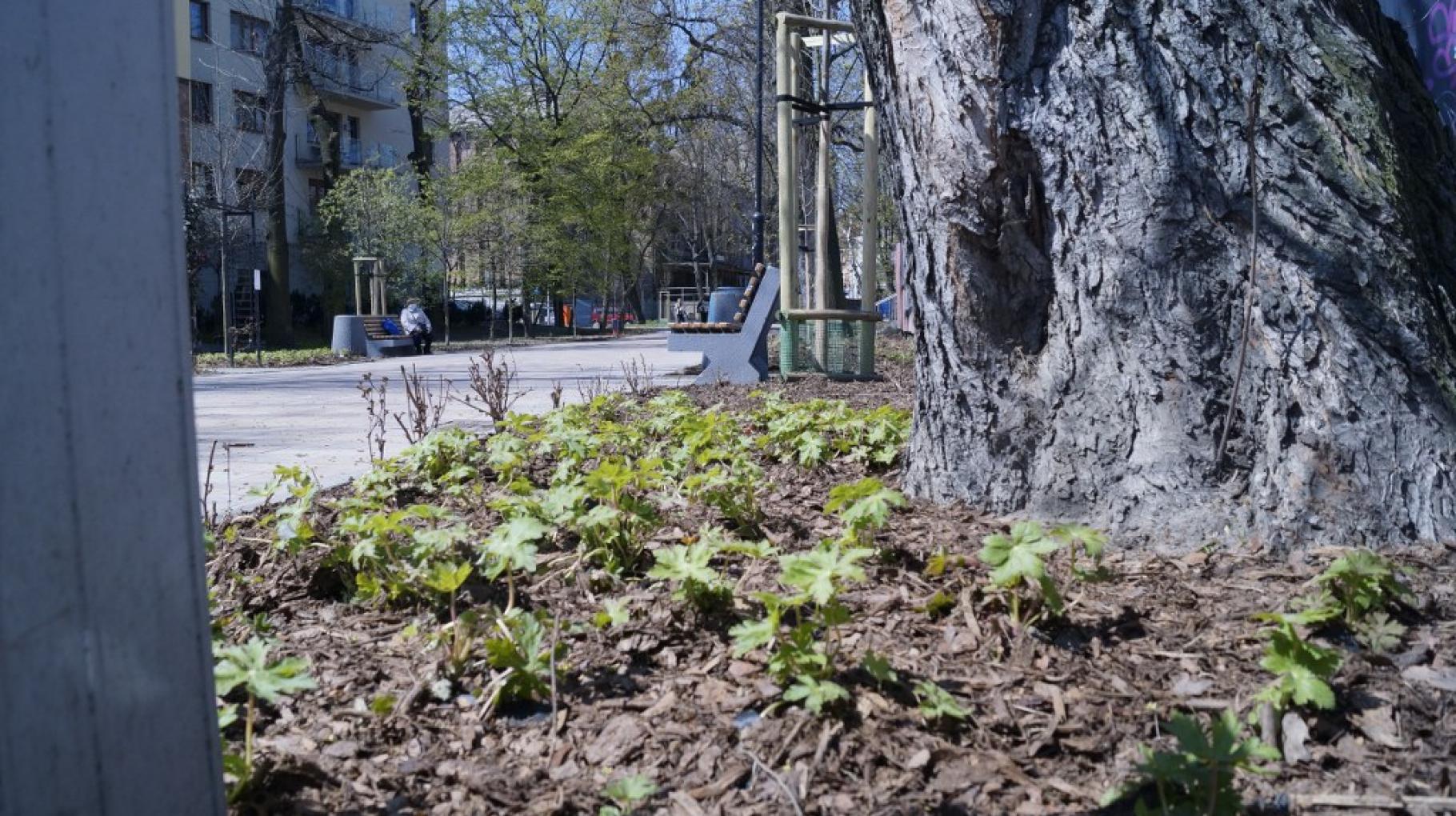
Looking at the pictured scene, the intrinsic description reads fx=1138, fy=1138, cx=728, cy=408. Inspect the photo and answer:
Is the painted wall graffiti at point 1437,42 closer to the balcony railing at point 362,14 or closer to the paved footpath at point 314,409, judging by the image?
the paved footpath at point 314,409

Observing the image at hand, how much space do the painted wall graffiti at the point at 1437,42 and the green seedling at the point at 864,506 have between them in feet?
15.2

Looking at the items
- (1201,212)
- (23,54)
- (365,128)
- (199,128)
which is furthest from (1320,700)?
(365,128)

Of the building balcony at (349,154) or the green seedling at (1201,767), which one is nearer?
the green seedling at (1201,767)

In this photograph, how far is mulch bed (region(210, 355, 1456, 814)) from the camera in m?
2.08

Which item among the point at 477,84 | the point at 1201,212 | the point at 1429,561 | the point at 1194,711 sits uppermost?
the point at 477,84

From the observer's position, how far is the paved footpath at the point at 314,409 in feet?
21.0

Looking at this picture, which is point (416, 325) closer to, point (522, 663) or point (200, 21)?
point (200, 21)

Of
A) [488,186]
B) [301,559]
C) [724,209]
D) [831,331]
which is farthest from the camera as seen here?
[724,209]

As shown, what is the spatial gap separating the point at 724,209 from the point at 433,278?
65.8ft

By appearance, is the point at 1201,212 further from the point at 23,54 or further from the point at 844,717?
the point at 23,54

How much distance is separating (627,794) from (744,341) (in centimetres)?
928

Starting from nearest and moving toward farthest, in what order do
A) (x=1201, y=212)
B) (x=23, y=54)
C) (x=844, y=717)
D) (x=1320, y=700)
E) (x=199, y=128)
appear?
(x=23, y=54) → (x=1320, y=700) → (x=844, y=717) → (x=1201, y=212) → (x=199, y=128)

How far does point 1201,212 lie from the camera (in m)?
3.16

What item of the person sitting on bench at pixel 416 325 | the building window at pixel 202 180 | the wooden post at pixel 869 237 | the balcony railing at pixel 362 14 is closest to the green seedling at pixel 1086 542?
the wooden post at pixel 869 237
